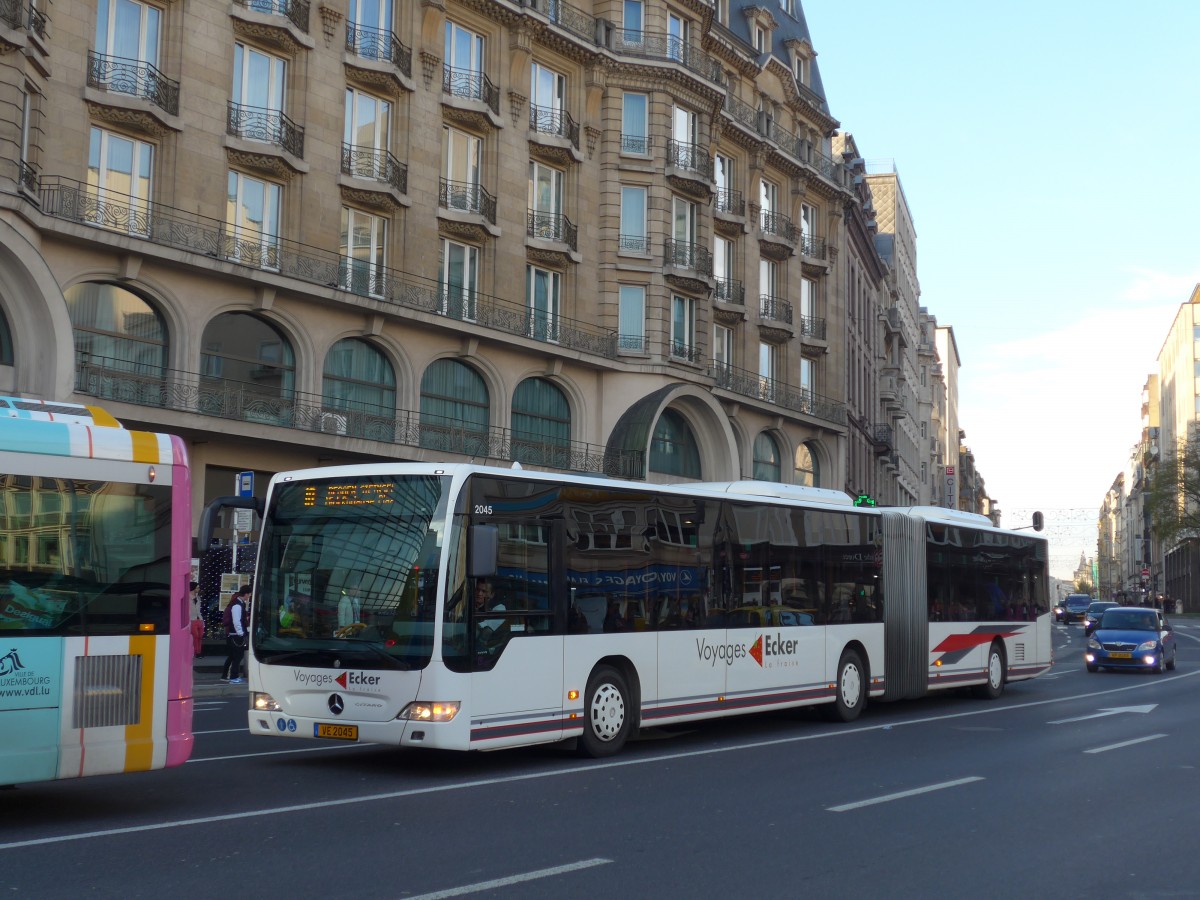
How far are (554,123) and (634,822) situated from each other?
102ft

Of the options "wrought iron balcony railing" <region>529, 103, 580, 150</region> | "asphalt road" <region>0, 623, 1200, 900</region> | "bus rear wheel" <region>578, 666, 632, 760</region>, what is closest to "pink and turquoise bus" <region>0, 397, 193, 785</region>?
"asphalt road" <region>0, 623, 1200, 900</region>

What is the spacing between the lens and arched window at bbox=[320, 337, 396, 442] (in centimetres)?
3139

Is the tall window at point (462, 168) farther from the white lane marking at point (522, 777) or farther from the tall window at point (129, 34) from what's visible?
the white lane marking at point (522, 777)

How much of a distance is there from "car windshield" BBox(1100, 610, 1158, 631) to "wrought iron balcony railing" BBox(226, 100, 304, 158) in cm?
2184

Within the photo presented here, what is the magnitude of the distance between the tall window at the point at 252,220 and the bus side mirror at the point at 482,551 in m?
19.0

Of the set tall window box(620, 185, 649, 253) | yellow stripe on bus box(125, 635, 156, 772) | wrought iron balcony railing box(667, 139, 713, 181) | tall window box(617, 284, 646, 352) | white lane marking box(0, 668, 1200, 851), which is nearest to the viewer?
white lane marking box(0, 668, 1200, 851)

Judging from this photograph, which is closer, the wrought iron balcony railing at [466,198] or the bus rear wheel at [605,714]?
the bus rear wheel at [605,714]

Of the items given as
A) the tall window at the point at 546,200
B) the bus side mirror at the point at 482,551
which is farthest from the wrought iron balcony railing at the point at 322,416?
the bus side mirror at the point at 482,551

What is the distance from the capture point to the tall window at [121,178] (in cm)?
2664

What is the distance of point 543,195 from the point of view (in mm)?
37844

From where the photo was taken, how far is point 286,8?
30.3 metres

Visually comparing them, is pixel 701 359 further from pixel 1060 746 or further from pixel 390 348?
pixel 1060 746

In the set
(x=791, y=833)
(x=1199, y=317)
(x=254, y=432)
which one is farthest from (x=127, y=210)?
(x=1199, y=317)

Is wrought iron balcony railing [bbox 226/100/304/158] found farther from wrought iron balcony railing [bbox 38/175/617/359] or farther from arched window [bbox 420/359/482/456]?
arched window [bbox 420/359/482/456]
